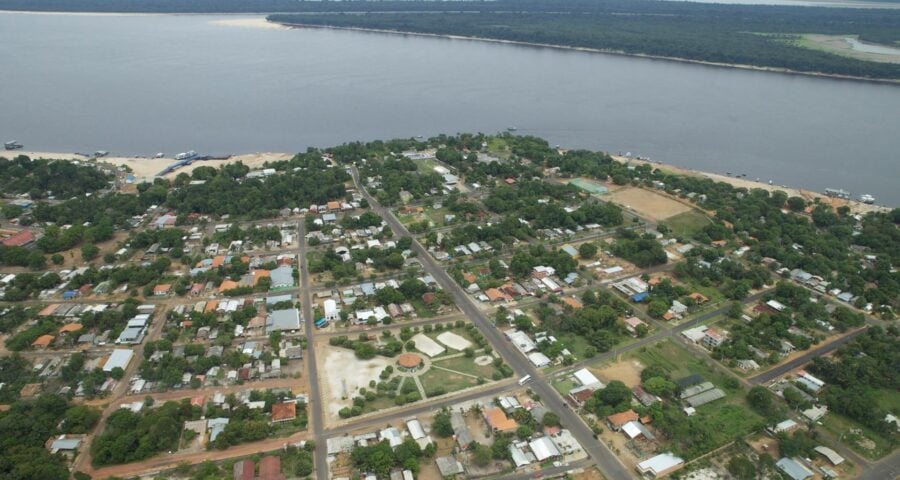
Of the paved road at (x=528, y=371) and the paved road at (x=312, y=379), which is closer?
the paved road at (x=312, y=379)

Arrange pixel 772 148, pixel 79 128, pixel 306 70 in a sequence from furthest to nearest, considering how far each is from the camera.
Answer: pixel 306 70 < pixel 79 128 < pixel 772 148

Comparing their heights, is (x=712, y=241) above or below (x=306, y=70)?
below

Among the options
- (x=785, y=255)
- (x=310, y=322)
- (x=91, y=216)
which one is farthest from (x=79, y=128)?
(x=785, y=255)

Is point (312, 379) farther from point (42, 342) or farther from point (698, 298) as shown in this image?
point (698, 298)

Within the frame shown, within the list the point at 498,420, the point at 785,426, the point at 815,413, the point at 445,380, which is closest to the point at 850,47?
the point at 815,413

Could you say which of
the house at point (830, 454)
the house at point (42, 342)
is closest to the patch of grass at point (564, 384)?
the house at point (830, 454)

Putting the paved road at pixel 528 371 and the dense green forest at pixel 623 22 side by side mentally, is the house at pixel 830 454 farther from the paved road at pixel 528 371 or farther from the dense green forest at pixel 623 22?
the dense green forest at pixel 623 22

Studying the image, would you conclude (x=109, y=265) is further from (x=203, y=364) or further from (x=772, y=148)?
(x=772, y=148)
